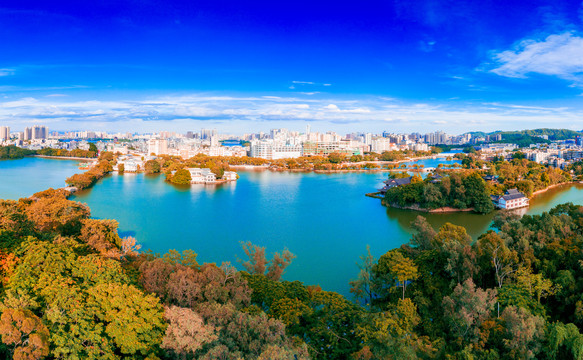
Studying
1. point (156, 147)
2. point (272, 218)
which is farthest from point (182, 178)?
point (156, 147)

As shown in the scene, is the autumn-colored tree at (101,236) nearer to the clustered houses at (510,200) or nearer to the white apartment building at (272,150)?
the clustered houses at (510,200)

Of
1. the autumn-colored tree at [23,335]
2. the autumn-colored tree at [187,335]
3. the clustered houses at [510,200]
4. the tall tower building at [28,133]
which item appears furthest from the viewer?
the tall tower building at [28,133]

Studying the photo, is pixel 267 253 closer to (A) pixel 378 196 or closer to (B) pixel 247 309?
(B) pixel 247 309

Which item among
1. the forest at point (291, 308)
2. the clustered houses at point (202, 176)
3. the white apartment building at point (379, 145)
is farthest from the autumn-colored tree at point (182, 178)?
the white apartment building at point (379, 145)

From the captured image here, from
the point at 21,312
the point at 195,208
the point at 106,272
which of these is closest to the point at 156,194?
the point at 195,208

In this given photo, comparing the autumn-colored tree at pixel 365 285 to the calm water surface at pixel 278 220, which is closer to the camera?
the autumn-colored tree at pixel 365 285

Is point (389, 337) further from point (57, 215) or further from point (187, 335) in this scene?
point (57, 215)
